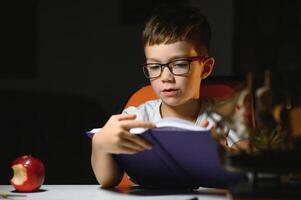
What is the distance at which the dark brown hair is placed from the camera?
1534 mm

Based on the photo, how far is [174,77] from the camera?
4.92 ft

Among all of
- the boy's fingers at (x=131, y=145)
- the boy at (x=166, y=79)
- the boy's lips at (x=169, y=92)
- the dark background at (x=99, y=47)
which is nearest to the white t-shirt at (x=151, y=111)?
the boy at (x=166, y=79)

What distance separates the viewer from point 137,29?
3000 mm

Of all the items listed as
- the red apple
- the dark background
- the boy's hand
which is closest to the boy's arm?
the boy's hand

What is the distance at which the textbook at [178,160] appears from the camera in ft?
3.93

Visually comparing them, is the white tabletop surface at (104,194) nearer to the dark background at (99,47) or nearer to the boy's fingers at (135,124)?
the boy's fingers at (135,124)

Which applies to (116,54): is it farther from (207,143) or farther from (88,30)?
(207,143)

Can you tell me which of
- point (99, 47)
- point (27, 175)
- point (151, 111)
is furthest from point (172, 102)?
point (99, 47)

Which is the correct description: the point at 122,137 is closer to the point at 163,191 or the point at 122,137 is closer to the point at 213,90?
the point at 163,191

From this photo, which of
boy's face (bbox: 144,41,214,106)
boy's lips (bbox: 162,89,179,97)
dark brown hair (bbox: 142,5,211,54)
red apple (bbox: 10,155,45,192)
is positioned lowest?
red apple (bbox: 10,155,45,192)

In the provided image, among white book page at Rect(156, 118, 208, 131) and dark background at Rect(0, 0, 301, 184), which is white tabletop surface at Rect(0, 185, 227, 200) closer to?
white book page at Rect(156, 118, 208, 131)

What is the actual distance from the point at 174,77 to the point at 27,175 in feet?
1.46

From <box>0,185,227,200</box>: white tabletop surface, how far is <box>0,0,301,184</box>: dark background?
1.38 m

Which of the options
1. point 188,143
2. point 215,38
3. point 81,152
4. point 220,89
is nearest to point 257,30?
point 215,38
